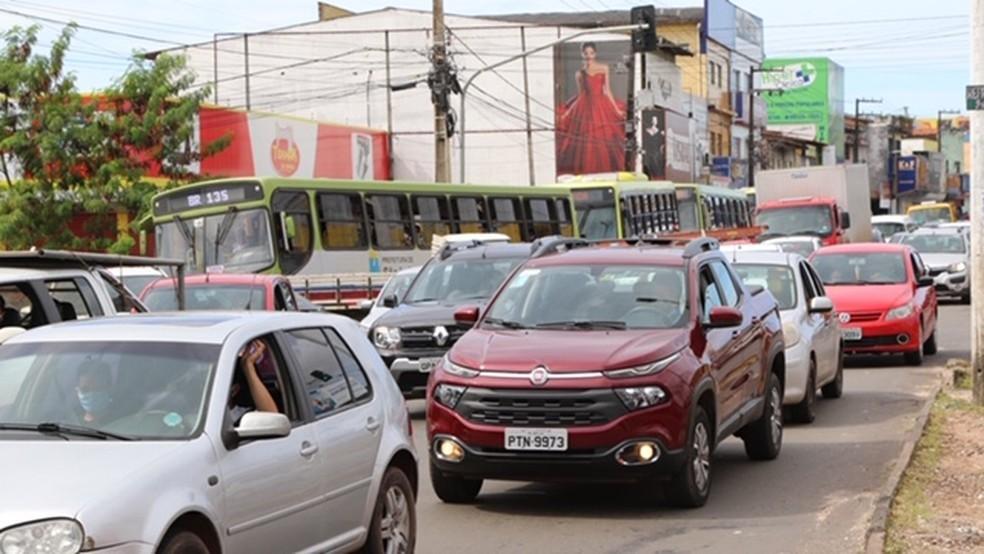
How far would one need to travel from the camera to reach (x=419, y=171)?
6388 centimetres

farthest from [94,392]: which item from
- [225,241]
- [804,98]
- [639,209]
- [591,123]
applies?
[804,98]

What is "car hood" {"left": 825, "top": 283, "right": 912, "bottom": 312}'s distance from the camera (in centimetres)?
2195

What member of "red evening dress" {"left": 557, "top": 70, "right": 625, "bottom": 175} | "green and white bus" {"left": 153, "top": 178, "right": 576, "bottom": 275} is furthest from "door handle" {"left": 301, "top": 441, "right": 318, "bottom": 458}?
"red evening dress" {"left": 557, "top": 70, "right": 625, "bottom": 175}

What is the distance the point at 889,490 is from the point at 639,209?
29.7 metres

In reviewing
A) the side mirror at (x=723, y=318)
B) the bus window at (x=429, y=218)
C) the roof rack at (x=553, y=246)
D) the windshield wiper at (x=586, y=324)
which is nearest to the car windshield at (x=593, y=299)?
the windshield wiper at (x=586, y=324)

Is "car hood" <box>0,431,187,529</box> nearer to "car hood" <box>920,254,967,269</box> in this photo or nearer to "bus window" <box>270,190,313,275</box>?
"bus window" <box>270,190,313,275</box>

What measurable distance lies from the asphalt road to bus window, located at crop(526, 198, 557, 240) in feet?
75.1

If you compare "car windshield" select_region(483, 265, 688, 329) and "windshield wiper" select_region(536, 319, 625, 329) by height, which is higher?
"car windshield" select_region(483, 265, 688, 329)

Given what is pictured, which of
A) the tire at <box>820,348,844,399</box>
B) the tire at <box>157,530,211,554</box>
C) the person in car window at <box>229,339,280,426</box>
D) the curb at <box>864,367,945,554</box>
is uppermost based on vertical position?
the person in car window at <box>229,339,280,426</box>

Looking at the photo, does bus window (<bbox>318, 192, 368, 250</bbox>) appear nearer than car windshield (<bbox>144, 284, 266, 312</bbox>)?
No

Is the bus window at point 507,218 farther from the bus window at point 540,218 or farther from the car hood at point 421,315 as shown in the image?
the car hood at point 421,315

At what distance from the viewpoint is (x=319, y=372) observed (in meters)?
8.27

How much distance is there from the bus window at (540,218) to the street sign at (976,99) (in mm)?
22229

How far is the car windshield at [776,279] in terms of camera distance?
17.2 m
